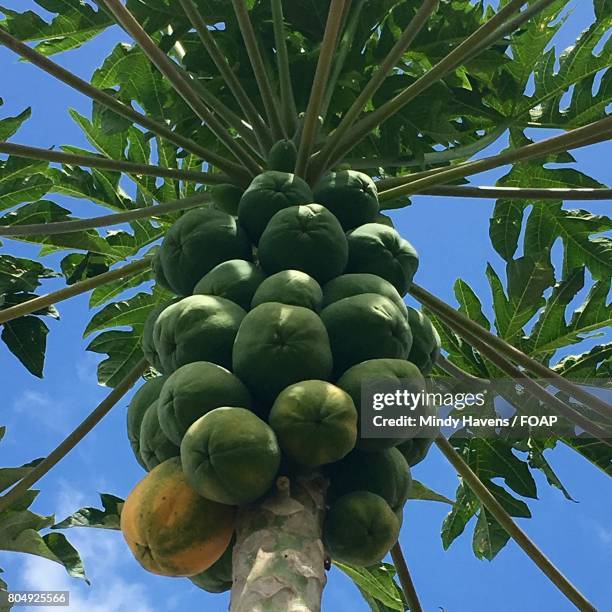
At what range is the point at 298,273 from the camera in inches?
102

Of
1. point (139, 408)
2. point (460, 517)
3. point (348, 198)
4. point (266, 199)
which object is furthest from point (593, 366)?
point (139, 408)

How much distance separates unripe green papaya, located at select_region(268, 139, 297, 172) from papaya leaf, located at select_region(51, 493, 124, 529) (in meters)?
1.40

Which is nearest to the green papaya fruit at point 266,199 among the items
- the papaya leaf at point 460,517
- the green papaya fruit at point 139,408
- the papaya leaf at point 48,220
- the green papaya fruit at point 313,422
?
the green papaya fruit at point 139,408

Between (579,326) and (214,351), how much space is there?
8.37 feet

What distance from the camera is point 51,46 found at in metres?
4.55

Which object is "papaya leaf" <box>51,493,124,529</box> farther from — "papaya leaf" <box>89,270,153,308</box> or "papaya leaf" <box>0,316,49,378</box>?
"papaya leaf" <box>89,270,153,308</box>

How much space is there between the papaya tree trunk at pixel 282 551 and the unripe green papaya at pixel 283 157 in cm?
154

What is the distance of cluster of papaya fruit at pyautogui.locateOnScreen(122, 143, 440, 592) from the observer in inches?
84.4

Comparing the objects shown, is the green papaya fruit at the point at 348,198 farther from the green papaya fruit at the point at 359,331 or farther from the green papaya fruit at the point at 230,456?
the green papaya fruit at the point at 230,456

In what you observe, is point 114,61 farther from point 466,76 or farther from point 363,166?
point 466,76

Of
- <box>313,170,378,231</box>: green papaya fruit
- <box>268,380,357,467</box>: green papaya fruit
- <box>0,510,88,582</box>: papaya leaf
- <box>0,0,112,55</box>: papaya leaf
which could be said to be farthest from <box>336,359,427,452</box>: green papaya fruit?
<box>0,0,112,55</box>: papaya leaf

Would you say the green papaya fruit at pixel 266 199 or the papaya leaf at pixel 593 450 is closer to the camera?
the green papaya fruit at pixel 266 199

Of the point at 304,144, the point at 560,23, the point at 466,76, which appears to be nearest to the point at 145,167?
the point at 304,144

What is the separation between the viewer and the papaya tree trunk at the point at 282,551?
6.08 ft
